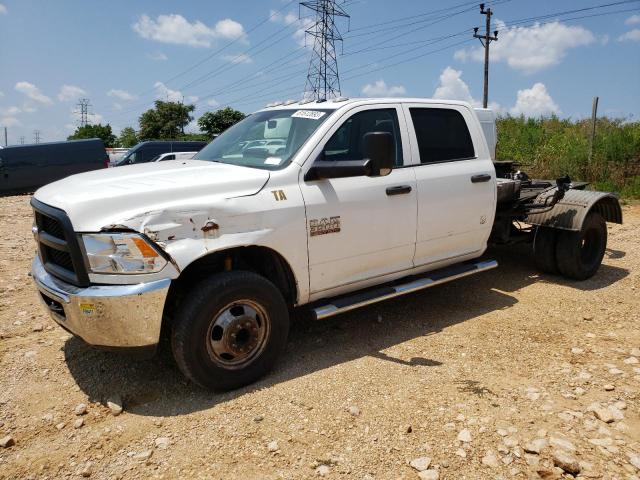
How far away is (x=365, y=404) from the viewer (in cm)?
330

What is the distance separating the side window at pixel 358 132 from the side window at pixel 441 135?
0.25 metres

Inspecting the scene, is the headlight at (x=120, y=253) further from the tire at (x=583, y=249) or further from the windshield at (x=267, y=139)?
the tire at (x=583, y=249)

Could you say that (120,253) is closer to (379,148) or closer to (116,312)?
(116,312)

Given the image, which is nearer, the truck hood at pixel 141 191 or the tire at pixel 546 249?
the truck hood at pixel 141 191

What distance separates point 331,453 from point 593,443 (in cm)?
149

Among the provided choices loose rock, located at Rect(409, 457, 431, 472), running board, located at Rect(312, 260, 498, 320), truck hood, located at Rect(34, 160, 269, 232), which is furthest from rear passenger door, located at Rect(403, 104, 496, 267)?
loose rock, located at Rect(409, 457, 431, 472)

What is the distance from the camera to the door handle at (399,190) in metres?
4.09

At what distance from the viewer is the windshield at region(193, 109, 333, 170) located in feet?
12.7

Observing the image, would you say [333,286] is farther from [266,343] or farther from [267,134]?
[267,134]

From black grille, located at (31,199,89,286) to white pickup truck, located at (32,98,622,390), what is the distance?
1 cm

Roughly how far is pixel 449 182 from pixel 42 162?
53.2ft

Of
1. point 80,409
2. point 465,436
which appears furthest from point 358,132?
point 80,409

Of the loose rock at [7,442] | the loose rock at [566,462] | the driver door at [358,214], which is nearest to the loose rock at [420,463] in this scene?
the loose rock at [566,462]

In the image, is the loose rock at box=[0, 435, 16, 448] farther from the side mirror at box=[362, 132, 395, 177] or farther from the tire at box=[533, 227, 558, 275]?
the tire at box=[533, 227, 558, 275]
